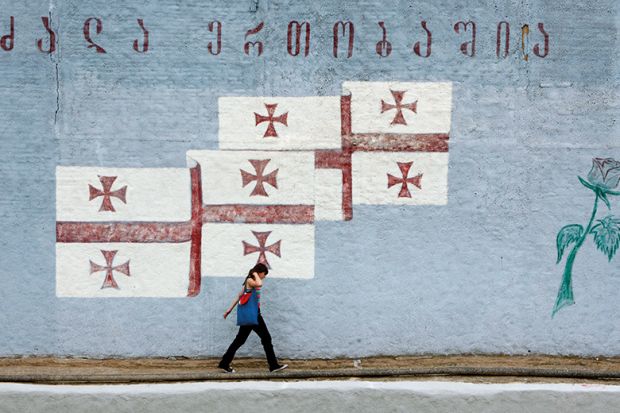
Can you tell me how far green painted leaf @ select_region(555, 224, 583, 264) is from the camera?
736 cm

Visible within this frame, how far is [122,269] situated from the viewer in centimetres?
732

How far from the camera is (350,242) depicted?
288 inches

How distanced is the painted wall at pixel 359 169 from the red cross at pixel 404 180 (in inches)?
2.6

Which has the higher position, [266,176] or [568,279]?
[266,176]

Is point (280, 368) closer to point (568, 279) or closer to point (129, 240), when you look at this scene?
point (129, 240)

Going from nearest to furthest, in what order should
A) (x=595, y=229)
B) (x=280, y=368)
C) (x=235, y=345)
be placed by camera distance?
(x=235, y=345) → (x=280, y=368) → (x=595, y=229)

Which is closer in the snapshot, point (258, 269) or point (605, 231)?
point (258, 269)

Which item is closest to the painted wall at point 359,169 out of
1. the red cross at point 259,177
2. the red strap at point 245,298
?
the red cross at point 259,177

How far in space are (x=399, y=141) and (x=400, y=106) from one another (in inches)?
12.8

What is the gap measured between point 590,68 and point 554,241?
164 cm

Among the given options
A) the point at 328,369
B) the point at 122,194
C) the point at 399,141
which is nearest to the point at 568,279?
the point at 399,141

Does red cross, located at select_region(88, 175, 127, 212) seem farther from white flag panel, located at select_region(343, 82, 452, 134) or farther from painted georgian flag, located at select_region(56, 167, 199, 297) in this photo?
white flag panel, located at select_region(343, 82, 452, 134)

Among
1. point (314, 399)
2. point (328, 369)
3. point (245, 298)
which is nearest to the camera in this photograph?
point (314, 399)

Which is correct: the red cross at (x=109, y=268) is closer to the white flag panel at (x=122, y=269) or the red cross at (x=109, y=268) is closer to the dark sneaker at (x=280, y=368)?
the white flag panel at (x=122, y=269)
